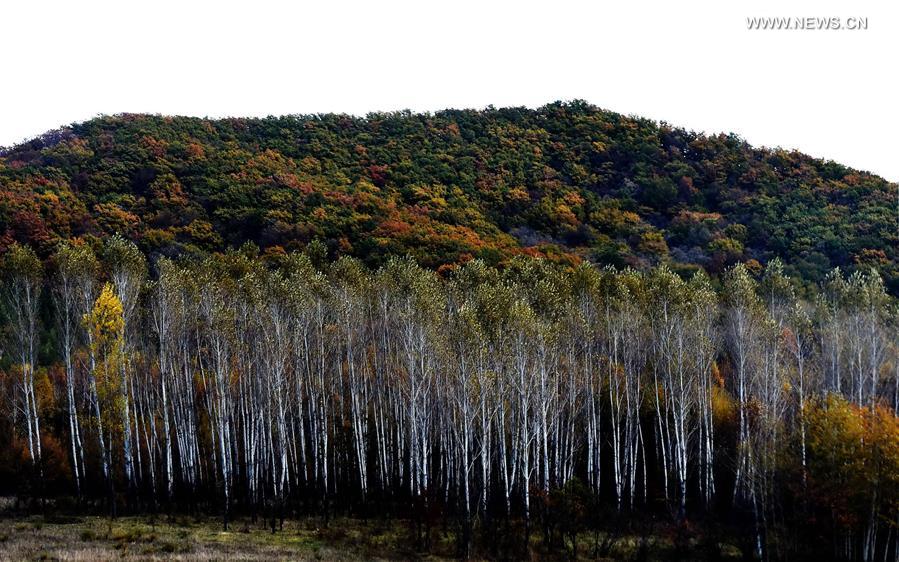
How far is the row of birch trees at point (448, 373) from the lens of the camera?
37.1 meters

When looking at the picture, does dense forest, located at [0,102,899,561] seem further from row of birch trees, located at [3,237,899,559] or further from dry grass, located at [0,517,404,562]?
dry grass, located at [0,517,404,562]

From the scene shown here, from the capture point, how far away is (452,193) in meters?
93.5

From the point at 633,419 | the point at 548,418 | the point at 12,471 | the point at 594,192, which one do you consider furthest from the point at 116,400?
the point at 594,192

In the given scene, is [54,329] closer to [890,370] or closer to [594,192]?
[890,370]

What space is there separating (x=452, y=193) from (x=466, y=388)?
6120 centimetres

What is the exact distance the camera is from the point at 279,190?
84875 millimetres

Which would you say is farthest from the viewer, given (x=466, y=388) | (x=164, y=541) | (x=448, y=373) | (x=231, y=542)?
(x=448, y=373)

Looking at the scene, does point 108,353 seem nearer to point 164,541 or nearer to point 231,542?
point 164,541

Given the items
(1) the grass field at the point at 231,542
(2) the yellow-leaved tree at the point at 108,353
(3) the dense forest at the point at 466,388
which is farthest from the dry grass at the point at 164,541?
(2) the yellow-leaved tree at the point at 108,353

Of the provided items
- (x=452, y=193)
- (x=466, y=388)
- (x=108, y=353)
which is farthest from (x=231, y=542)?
(x=452, y=193)

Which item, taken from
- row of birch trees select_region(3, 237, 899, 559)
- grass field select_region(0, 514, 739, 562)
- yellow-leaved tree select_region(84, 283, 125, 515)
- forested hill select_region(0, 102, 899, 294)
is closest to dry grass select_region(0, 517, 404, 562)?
grass field select_region(0, 514, 739, 562)

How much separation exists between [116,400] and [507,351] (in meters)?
20.4

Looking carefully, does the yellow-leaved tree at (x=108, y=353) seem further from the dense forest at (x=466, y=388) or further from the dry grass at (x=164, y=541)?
the dry grass at (x=164, y=541)

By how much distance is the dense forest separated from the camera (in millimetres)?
34156
